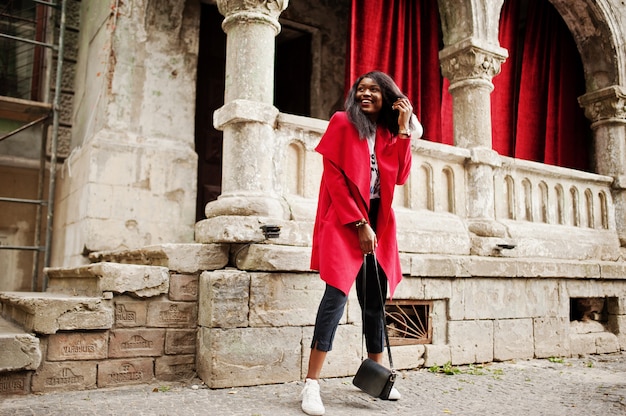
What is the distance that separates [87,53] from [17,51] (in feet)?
5.48

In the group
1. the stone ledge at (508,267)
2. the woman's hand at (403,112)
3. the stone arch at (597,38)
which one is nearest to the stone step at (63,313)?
the woman's hand at (403,112)

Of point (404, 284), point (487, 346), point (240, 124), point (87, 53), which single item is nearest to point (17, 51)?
point (87, 53)

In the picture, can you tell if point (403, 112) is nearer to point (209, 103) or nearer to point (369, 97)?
point (369, 97)

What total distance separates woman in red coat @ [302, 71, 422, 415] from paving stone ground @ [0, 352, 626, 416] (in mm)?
242

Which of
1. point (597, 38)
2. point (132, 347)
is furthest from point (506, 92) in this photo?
point (132, 347)

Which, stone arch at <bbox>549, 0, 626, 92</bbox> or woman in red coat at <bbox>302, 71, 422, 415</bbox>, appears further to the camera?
stone arch at <bbox>549, 0, 626, 92</bbox>

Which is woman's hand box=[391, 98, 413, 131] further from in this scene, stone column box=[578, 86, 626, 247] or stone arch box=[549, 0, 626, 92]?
stone arch box=[549, 0, 626, 92]

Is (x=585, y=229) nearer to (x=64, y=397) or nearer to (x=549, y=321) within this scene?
(x=549, y=321)

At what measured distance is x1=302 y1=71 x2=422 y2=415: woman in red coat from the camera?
3.04m

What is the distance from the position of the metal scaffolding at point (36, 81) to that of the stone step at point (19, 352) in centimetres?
312

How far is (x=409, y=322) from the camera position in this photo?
178 inches

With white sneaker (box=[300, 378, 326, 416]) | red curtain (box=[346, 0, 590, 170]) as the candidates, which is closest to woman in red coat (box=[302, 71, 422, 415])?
white sneaker (box=[300, 378, 326, 416])

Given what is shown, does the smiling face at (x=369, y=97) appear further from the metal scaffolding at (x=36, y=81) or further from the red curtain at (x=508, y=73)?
the metal scaffolding at (x=36, y=81)

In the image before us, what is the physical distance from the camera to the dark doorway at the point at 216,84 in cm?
671
